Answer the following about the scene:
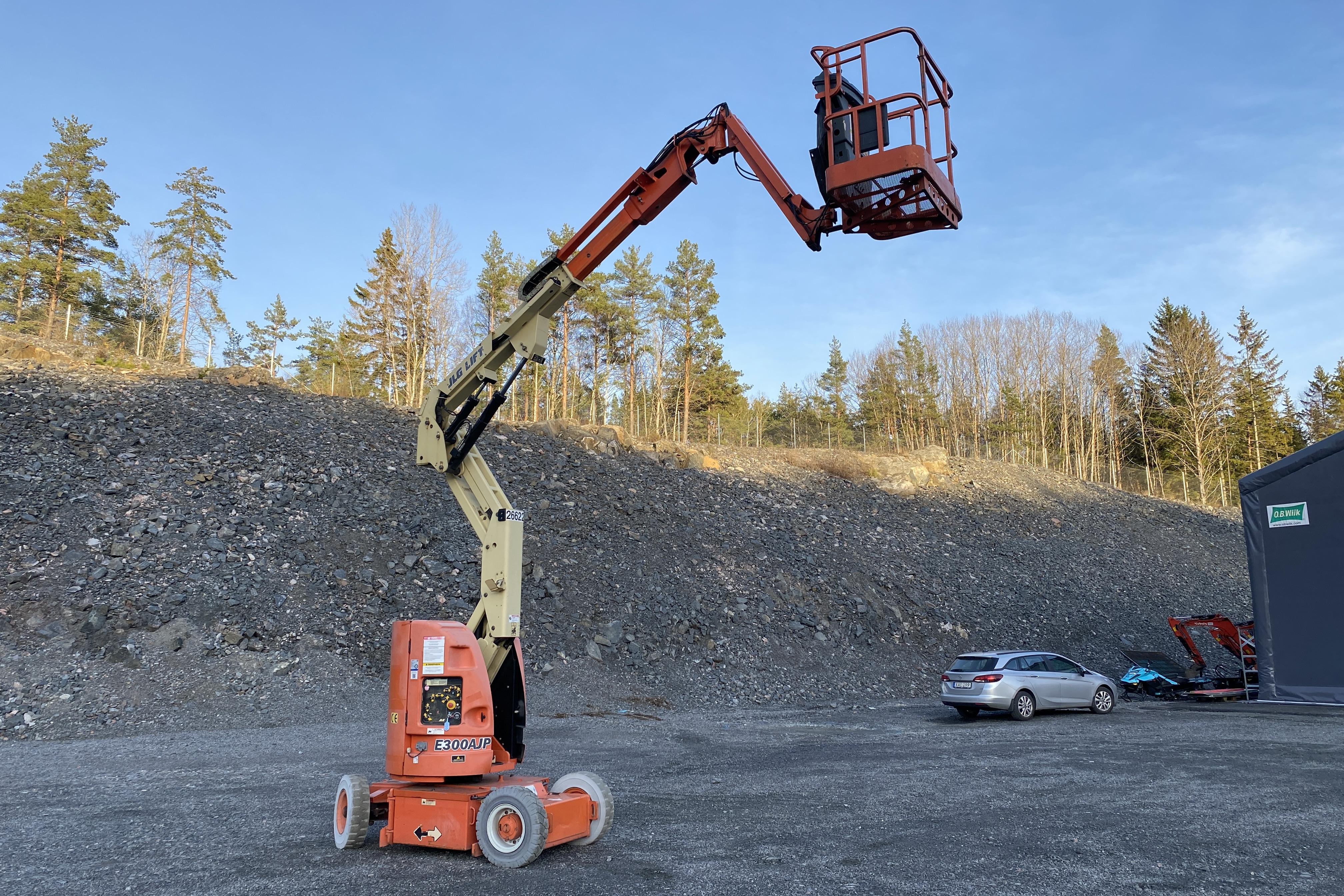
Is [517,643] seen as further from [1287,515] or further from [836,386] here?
[836,386]

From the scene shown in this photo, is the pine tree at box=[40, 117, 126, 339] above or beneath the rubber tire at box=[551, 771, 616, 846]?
above

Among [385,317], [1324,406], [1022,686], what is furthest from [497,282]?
[1324,406]

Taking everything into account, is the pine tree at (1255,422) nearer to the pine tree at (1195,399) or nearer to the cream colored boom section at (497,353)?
the pine tree at (1195,399)

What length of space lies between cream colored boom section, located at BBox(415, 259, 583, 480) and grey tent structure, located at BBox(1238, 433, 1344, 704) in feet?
50.5

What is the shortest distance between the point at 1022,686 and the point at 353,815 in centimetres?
1369

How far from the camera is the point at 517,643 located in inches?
303

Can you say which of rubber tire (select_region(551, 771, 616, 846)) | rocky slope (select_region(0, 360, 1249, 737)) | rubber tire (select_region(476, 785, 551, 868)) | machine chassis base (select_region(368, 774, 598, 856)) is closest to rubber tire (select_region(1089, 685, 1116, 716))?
rocky slope (select_region(0, 360, 1249, 737))

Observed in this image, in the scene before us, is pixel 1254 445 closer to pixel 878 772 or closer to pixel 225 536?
pixel 878 772

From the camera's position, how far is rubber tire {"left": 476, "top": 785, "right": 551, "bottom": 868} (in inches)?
240

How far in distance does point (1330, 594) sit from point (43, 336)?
4014 centimetres

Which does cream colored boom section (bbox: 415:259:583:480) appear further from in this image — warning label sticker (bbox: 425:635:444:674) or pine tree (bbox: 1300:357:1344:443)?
pine tree (bbox: 1300:357:1344:443)

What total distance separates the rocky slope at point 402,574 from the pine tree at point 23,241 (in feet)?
51.7

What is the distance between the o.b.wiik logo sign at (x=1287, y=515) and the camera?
630 inches

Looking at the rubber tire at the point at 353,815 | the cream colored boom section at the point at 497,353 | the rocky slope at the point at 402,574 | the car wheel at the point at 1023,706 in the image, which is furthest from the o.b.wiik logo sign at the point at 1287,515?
the rubber tire at the point at 353,815
